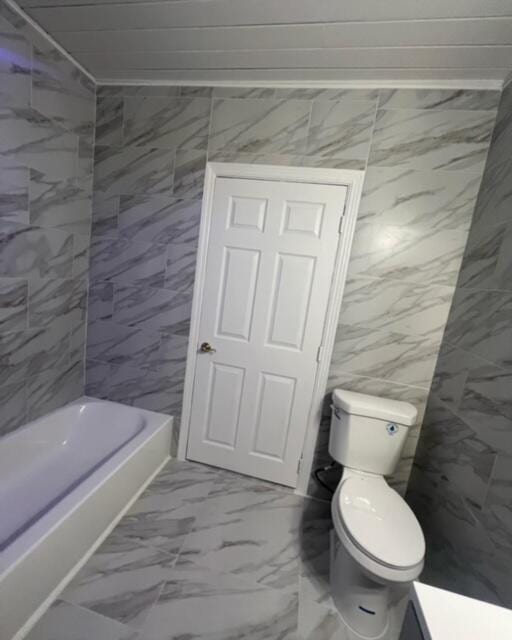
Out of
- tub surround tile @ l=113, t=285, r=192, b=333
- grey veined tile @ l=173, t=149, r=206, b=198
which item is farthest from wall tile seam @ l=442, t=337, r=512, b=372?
grey veined tile @ l=173, t=149, r=206, b=198

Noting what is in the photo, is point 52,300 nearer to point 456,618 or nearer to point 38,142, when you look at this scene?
point 38,142

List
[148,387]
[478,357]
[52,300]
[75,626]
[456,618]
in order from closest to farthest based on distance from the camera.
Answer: [456,618] → [75,626] → [478,357] → [52,300] → [148,387]

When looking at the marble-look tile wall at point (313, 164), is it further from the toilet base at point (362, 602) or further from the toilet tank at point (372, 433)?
the toilet base at point (362, 602)

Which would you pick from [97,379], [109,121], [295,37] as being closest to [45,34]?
[109,121]

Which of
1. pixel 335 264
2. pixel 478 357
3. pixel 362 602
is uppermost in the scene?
pixel 335 264

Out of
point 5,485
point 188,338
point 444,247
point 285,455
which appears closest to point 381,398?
point 285,455

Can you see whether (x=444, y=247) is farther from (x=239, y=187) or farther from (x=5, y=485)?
(x=5, y=485)

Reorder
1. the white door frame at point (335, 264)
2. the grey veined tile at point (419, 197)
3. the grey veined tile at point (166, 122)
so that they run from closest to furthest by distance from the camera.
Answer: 1. the grey veined tile at point (419, 197)
2. the white door frame at point (335, 264)
3. the grey veined tile at point (166, 122)

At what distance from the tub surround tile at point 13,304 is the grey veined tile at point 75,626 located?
1.26 m

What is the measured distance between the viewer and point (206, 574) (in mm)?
1390

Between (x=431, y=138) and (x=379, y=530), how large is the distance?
1869mm

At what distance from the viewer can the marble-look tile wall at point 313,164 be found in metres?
1.57

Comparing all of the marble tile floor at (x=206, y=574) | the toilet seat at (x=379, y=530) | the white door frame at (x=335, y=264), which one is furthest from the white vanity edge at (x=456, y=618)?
the white door frame at (x=335, y=264)

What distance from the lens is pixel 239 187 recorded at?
180 cm
